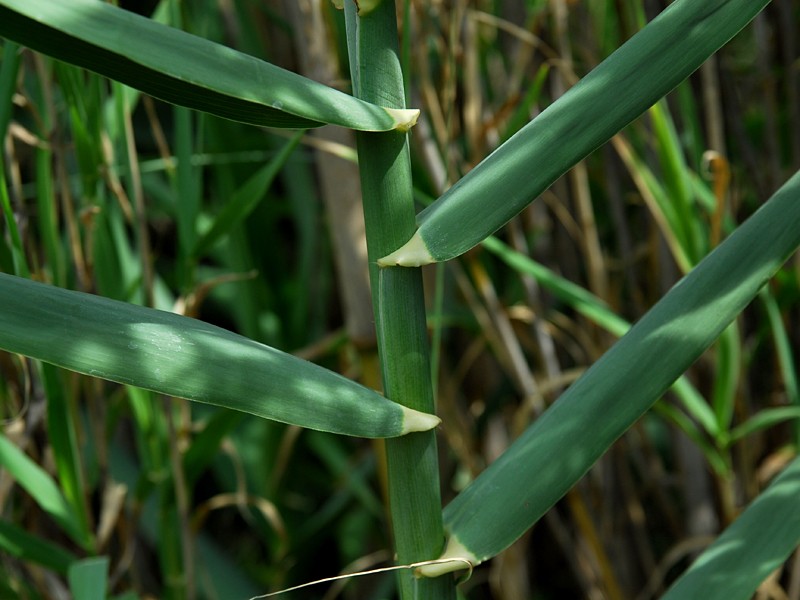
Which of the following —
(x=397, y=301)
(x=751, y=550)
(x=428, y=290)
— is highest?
(x=428, y=290)

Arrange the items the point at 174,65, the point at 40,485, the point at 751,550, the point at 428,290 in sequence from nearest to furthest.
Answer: the point at 174,65
the point at 751,550
the point at 40,485
the point at 428,290

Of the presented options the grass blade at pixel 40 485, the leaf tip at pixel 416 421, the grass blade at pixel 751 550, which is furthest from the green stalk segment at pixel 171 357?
the grass blade at pixel 40 485

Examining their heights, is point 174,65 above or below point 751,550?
above

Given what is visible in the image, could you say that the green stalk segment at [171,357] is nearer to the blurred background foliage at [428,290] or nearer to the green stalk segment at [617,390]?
the green stalk segment at [617,390]

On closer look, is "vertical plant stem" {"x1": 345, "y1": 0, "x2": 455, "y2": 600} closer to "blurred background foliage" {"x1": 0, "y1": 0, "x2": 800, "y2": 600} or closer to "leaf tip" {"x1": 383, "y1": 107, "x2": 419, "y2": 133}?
"leaf tip" {"x1": 383, "y1": 107, "x2": 419, "y2": 133}

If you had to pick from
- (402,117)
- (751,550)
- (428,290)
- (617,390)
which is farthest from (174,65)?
(428,290)

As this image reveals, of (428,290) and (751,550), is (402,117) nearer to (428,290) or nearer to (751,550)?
(751,550)

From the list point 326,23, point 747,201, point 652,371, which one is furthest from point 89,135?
point 747,201

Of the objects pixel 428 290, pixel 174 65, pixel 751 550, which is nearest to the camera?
pixel 174 65
